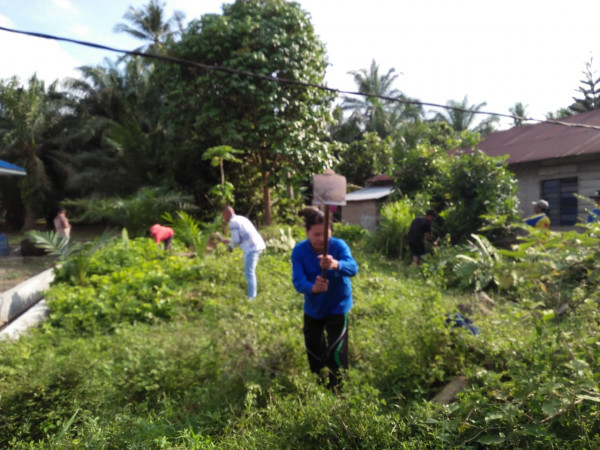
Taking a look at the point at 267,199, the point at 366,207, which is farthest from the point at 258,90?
the point at 366,207

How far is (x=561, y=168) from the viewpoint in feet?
36.2

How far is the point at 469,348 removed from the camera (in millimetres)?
3889

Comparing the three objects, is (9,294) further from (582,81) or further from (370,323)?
(582,81)

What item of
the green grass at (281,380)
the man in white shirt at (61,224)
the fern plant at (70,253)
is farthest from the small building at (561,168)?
the man in white shirt at (61,224)

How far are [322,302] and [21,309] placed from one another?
5.40 meters

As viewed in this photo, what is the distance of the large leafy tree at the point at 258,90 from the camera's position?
13008 millimetres

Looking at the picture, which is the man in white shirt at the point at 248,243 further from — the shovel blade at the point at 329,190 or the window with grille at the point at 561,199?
the window with grille at the point at 561,199

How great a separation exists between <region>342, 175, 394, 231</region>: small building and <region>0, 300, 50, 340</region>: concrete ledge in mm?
10547

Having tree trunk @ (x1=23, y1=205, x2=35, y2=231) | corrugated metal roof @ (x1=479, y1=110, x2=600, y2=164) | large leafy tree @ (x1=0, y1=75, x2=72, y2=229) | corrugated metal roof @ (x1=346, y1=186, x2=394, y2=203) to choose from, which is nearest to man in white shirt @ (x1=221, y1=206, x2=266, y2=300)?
corrugated metal roof @ (x1=479, y1=110, x2=600, y2=164)

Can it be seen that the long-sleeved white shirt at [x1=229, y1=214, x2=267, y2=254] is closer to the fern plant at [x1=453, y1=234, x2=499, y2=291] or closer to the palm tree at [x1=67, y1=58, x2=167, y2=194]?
the fern plant at [x1=453, y1=234, x2=499, y2=291]

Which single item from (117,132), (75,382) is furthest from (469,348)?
(117,132)

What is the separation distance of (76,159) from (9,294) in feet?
63.8

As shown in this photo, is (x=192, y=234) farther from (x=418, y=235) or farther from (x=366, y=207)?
(x=366, y=207)

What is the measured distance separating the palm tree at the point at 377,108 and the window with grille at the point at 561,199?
691 inches
